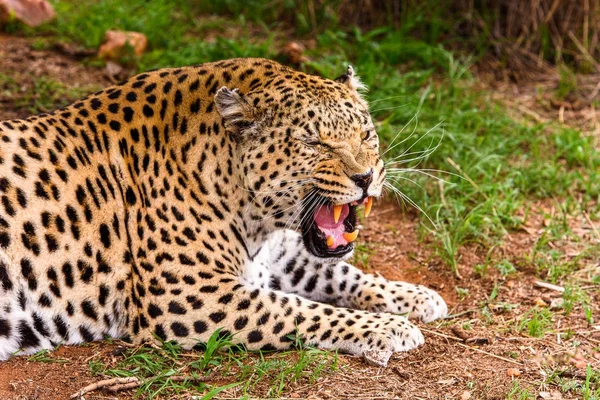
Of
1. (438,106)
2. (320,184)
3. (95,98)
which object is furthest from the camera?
(438,106)

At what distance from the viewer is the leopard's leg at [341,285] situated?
6954 mm

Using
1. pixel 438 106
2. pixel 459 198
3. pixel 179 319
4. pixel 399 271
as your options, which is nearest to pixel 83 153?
pixel 179 319

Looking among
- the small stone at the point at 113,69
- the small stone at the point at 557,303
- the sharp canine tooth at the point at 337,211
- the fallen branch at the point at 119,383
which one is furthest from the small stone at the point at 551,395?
the small stone at the point at 113,69

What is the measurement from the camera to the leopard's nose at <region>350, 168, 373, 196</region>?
239 inches

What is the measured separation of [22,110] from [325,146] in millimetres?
4449

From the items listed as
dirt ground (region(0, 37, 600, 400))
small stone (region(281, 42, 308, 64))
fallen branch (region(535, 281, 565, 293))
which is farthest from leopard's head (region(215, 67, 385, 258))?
small stone (region(281, 42, 308, 64))

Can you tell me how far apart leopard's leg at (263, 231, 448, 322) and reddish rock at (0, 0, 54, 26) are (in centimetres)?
584

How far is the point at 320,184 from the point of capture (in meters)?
6.11

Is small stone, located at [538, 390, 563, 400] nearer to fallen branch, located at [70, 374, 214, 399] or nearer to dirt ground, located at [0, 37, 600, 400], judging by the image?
dirt ground, located at [0, 37, 600, 400]

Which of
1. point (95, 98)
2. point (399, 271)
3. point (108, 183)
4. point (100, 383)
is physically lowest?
point (399, 271)

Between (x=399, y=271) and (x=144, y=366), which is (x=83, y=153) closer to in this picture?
(x=144, y=366)

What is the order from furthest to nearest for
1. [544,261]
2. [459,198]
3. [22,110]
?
[22,110], [459,198], [544,261]

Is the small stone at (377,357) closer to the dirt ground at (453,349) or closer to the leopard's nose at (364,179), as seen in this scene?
the dirt ground at (453,349)

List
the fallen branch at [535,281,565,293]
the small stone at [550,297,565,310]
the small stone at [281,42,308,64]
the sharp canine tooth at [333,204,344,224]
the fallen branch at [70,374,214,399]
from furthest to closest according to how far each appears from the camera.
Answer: the small stone at [281,42,308,64] < the fallen branch at [535,281,565,293] < the small stone at [550,297,565,310] < the sharp canine tooth at [333,204,344,224] < the fallen branch at [70,374,214,399]
